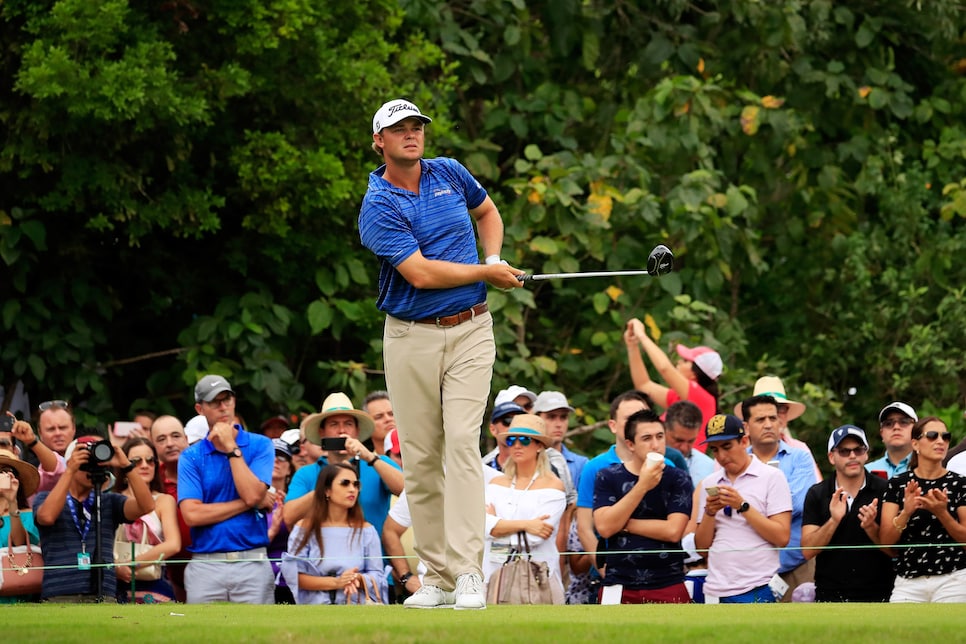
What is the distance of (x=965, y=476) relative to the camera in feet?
32.5

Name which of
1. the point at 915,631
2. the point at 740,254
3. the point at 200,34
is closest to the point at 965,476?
the point at 915,631

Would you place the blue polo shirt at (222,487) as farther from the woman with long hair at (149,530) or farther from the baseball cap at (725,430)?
the baseball cap at (725,430)

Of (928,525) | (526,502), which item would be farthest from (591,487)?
(928,525)

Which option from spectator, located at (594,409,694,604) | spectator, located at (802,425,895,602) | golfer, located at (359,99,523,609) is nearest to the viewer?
golfer, located at (359,99,523,609)

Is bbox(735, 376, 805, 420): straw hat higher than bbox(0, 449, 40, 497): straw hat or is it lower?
higher

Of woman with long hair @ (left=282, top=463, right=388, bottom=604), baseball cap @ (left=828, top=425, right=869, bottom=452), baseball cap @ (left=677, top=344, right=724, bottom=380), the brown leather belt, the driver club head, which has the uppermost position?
the driver club head

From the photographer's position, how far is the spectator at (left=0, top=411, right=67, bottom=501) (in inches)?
442

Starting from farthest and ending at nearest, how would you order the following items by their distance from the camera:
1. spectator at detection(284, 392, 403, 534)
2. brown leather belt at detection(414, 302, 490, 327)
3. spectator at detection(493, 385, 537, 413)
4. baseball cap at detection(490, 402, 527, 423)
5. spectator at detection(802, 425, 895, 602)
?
1. spectator at detection(493, 385, 537, 413)
2. baseball cap at detection(490, 402, 527, 423)
3. spectator at detection(284, 392, 403, 534)
4. spectator at detection(802, 425, 895, 602)
5. brown leather belt at detection(414, 302, 490, 327)

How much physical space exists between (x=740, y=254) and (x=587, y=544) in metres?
6.41

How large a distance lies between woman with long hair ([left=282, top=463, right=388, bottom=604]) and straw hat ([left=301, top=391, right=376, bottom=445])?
0.77 m

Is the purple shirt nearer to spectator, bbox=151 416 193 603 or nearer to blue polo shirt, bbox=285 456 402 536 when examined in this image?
blue polo shirt, bbox=285 456 402 536

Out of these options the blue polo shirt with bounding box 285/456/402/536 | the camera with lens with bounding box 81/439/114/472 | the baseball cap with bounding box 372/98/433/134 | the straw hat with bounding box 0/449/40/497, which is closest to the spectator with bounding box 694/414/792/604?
the blue polo shirt with bounding box 285/456/402/536

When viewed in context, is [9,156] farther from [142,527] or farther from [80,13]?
[142,527]

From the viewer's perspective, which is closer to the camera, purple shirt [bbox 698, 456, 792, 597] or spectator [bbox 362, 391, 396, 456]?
purple shirt [bbox 698, 456, 792, 597]
